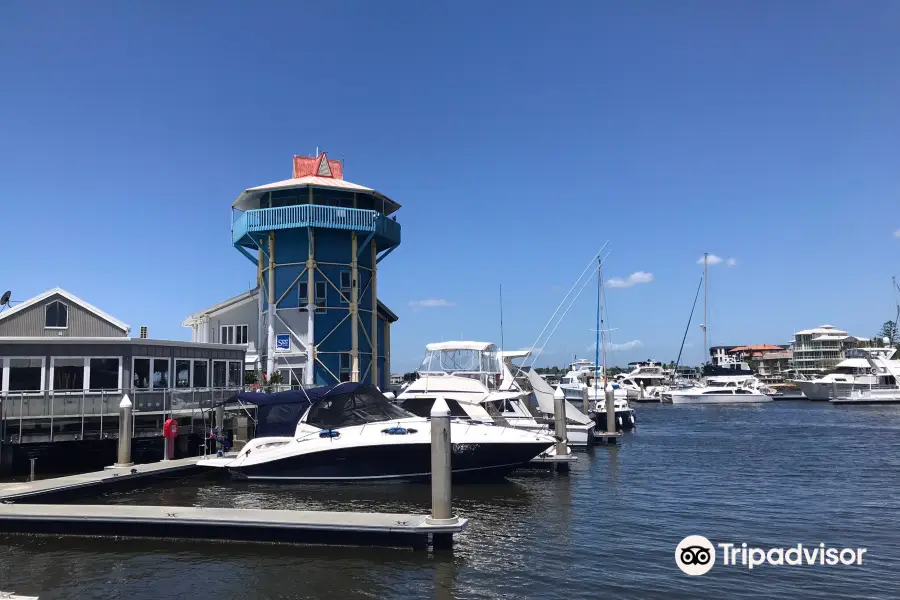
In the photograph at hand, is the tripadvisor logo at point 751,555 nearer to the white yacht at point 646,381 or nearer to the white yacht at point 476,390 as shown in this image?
the white yacht at point 476,390

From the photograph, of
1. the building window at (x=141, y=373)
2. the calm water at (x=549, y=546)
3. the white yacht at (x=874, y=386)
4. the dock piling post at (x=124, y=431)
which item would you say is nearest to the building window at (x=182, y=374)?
the building window at (x=141, y=373)

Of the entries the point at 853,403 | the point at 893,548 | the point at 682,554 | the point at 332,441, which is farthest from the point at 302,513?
the point at 853,403

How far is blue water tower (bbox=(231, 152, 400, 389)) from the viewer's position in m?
37.2

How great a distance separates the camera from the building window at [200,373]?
28.3 m

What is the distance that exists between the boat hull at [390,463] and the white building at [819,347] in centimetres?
13011

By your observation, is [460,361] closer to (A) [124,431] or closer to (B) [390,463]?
(B) [390,463]

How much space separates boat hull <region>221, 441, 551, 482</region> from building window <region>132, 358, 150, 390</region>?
6075 millimetres

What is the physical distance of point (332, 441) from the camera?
2112 cm

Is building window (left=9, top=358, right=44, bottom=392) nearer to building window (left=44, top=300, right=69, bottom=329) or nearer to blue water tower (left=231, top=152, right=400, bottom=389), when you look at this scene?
building window (left=44, top=300, right=69, bottom=329)

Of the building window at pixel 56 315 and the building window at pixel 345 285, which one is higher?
the building window at pixel 345 285

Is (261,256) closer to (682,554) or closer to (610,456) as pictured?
(610,456)

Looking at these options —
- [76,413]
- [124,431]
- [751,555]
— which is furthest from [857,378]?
[76,413]

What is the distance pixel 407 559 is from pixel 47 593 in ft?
20.8

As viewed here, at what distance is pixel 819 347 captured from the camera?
141 metres
